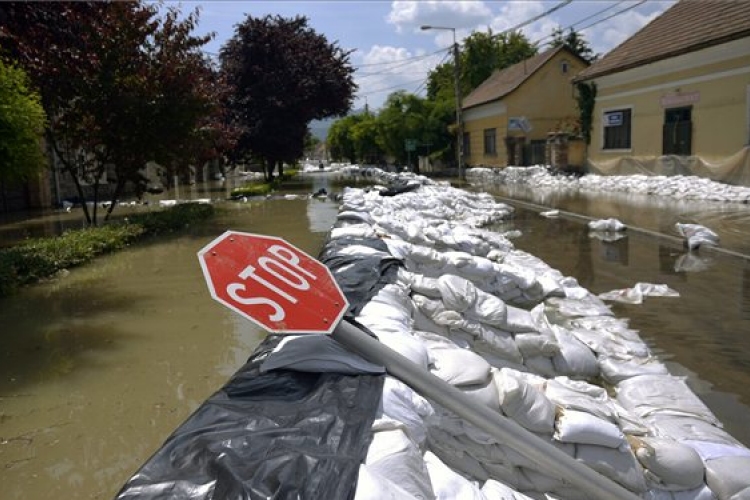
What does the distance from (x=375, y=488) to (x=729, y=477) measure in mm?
1745

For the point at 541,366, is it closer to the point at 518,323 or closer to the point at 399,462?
the point at 518,323

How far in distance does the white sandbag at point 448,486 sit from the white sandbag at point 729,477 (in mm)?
1178

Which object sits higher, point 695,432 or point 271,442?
point 271,442

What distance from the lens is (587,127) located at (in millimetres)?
21500

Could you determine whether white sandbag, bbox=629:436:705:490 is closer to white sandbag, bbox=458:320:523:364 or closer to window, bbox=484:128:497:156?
white sandbag, bbox=458:320:523:364

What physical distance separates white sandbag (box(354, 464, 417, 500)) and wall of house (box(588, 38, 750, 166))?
15.5 meters

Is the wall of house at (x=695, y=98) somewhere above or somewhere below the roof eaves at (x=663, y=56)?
below

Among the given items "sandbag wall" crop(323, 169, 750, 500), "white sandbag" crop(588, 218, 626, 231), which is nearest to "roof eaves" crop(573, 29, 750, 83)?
"white sandbag" crop(588, 218, 626, 231)

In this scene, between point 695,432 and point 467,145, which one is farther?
point 467,145

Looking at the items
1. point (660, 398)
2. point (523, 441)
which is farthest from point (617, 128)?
point (523, 441)

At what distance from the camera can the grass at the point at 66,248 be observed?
6527mm

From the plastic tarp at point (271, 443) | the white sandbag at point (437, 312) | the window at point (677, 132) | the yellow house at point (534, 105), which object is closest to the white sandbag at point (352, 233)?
the white sandbag at point (437, 312)

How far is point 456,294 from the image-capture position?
161 inches

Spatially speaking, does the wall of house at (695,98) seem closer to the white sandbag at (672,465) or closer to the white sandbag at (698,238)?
the white sandbag at (698,238)
